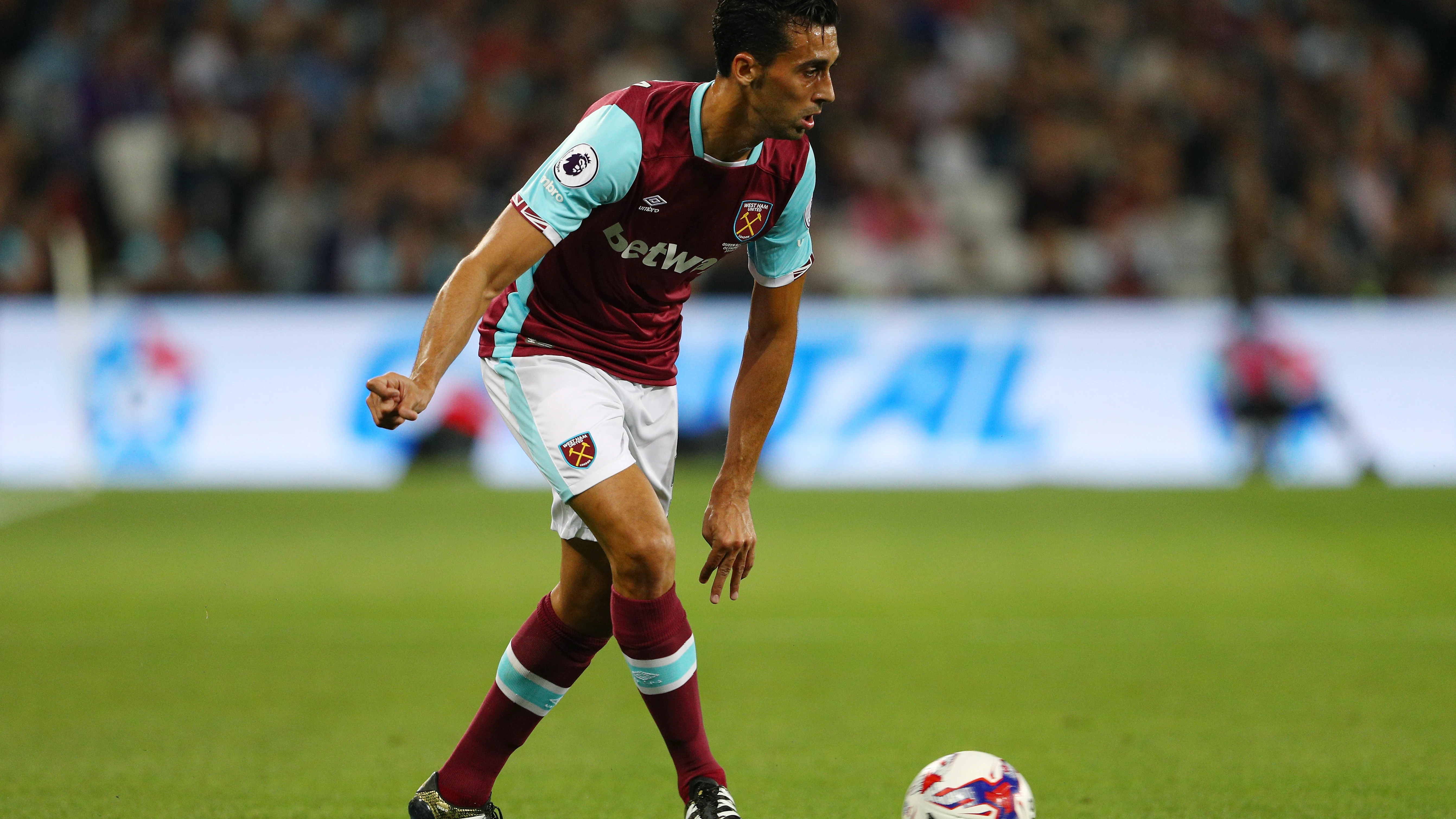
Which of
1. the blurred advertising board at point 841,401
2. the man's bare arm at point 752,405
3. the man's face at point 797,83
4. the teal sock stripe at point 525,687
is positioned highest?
the man's face at point 797,83

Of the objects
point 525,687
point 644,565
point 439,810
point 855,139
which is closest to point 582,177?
point 644,565

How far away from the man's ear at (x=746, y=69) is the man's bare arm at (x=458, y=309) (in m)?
0.60

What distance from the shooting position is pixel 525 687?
395 centimetres

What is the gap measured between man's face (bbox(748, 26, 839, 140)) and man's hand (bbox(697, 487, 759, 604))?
0.94 m

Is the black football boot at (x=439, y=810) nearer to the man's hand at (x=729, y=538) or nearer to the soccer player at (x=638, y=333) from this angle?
the soccer player at (x=638, y=333)

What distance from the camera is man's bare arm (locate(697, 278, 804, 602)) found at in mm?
3908

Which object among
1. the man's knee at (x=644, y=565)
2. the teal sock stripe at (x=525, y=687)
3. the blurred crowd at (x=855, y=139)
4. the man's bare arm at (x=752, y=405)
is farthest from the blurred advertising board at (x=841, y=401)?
the man's knee at (x=644, y=565)

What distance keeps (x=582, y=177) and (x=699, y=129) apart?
0.34m

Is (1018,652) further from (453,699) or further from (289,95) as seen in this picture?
(289,95)

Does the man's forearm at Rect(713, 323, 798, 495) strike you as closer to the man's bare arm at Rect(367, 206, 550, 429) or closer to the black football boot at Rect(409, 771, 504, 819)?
the man's bare arm at Rect(367, 206, 550, 429)

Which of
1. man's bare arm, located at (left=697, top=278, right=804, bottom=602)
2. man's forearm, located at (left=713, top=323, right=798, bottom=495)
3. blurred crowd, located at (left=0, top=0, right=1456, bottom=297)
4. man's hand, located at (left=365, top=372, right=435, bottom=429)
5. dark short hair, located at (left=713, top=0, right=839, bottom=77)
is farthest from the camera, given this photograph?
blurred crowd, located at (left=0, top=0, right=1456, bottom=297)

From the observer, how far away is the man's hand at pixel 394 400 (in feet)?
10.1

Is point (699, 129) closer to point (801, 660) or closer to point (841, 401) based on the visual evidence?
point (801, 660)

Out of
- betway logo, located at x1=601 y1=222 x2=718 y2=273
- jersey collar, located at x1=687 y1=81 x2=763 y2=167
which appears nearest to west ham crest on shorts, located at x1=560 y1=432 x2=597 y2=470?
betway logo, located at x1=601 y1=222 x2=718 y2=273
